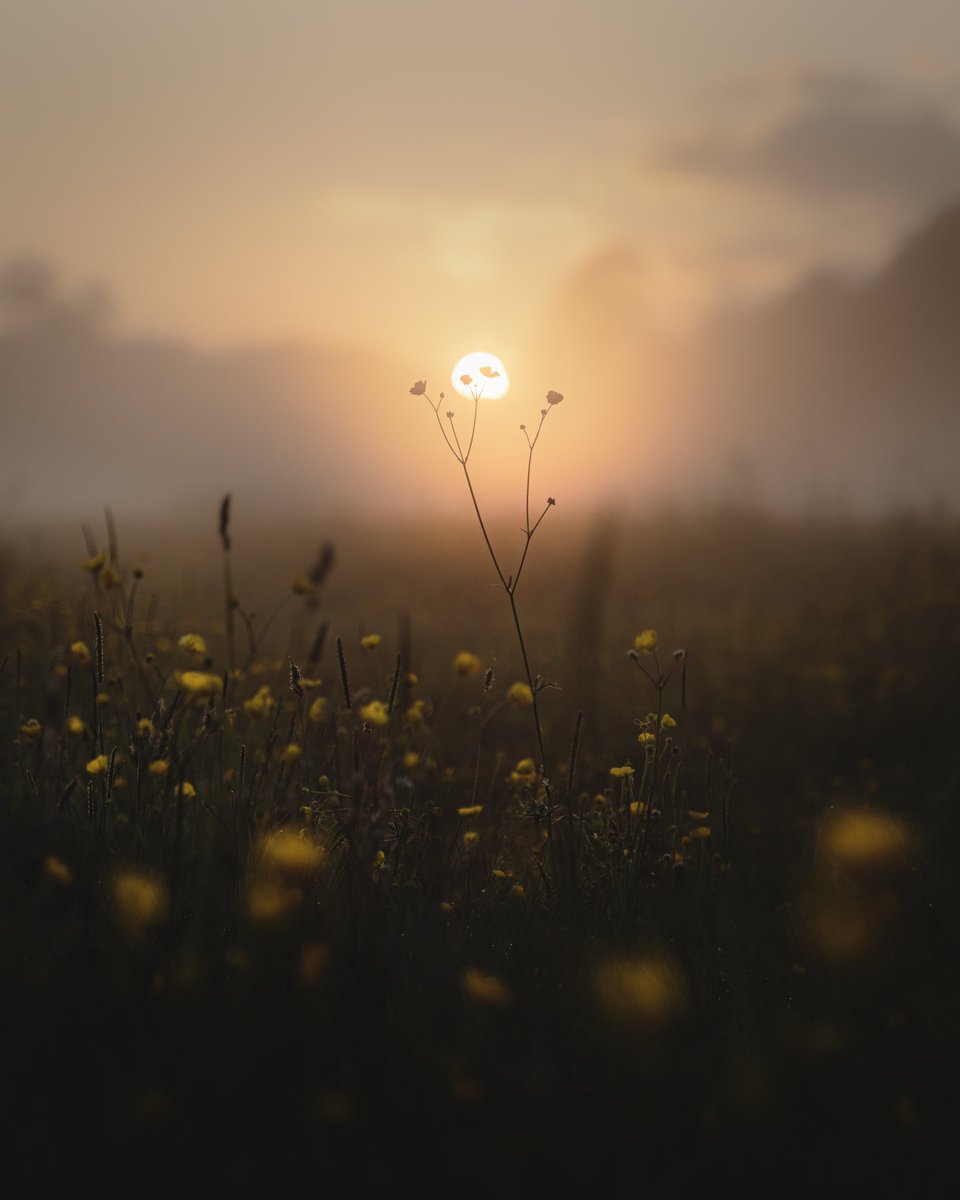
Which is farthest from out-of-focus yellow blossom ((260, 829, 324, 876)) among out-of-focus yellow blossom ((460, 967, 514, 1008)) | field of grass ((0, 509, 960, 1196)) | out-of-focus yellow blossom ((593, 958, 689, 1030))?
out-of-focus yellow blossom ((593, 958, 689, 1030))

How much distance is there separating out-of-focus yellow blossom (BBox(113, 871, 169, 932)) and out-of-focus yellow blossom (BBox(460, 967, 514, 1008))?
2.59 feet

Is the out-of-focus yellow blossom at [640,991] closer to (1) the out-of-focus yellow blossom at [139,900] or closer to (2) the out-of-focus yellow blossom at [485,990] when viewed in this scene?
(2) the out-of-focus yellow blossom at [485,990]

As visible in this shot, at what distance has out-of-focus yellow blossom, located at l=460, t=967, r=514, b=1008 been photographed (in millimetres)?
2037

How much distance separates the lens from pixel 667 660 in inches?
280

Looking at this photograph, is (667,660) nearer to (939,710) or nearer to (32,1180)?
(939,710)

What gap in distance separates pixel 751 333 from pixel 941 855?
2815 centimetres

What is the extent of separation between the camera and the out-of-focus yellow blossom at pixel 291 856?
2543 millimetres

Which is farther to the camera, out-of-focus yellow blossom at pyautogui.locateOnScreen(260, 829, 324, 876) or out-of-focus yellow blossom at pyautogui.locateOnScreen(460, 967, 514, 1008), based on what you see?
out-of-focus yellow blossom at pyautogui.locateOnScreen(260, 829, 324, 876)

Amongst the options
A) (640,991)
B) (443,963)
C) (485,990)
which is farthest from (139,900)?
(640,991)

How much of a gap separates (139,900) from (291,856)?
0.41 meters

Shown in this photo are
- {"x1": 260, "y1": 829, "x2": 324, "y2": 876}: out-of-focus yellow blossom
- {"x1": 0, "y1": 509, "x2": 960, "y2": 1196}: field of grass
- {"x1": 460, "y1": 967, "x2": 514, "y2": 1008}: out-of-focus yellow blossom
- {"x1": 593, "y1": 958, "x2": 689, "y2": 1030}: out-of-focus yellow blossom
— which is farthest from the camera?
{"x1": 260, "y1": 829, "x2": 324, "y2": 876}: out-of-focus yellow blossom

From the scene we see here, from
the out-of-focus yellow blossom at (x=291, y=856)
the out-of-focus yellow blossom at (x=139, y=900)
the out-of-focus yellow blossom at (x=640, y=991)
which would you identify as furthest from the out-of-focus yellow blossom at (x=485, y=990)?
the out-of-focus yellow blossom at (x=139, y=900)

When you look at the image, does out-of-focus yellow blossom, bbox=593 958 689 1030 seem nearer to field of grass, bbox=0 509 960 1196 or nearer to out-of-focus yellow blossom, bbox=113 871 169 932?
field of grass, bbox=0 509 960 1196

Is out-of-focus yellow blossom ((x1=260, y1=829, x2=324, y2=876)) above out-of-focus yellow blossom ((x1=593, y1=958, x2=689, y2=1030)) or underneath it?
above
